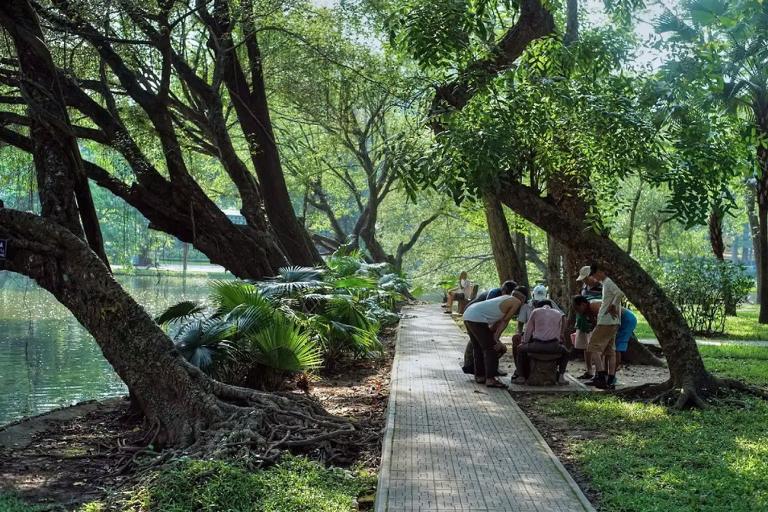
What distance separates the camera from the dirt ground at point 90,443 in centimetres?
811

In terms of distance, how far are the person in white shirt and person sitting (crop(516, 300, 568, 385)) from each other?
45cm

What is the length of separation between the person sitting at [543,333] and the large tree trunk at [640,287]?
0.89m

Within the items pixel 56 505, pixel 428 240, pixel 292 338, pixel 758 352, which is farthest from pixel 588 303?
pixel 428 240

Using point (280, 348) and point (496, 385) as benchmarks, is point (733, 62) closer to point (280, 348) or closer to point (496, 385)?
point (496, 385)

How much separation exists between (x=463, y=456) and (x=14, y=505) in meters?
3.66

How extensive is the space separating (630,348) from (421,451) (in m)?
8.07

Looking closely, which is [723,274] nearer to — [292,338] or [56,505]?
[292,338]

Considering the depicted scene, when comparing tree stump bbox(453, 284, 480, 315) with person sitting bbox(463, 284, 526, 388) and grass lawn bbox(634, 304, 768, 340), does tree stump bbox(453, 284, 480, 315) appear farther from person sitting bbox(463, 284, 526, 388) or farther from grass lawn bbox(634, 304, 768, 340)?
person sitting bbox(463, 284, 526, 388)

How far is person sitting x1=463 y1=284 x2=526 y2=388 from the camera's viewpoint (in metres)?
11.6

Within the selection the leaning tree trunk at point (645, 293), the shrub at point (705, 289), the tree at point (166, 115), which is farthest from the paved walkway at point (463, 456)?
the shrub at point (705, 289)

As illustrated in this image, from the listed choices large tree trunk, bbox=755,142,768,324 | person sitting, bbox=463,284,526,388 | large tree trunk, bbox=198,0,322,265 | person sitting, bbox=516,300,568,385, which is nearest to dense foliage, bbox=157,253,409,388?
person sitting, bbox=463,284,526,388

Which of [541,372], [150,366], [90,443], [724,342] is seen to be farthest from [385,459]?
[724,342]

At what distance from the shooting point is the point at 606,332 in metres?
11.9

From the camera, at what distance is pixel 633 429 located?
935 centimetres
